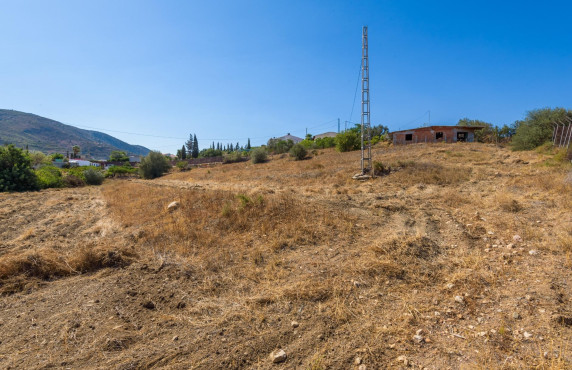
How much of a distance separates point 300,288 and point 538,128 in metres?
25.1

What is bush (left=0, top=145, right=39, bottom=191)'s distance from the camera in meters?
17.1

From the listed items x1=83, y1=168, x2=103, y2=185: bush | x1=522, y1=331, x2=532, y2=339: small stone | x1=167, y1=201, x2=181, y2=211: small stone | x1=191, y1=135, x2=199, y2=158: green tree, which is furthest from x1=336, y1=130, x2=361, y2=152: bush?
x1=191, y1=135, x2=199, y2=158: green tree

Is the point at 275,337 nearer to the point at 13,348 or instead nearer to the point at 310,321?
the point at 310,321

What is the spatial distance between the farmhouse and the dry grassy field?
2823cm

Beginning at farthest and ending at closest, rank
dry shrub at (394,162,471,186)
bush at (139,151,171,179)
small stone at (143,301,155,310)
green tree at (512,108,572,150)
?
bush at (139,151,171,179)
green tree at (512,108,572,150)
dry shrub at (394,162,471,186)
small stone at (143,301,155,310)

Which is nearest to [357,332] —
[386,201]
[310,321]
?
[310,321]

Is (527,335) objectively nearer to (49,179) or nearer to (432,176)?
(432,176)

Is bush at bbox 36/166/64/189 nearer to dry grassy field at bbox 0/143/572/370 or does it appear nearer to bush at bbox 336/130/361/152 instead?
dry grassy field at bbox 0/143/572/370

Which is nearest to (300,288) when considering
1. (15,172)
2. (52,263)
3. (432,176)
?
(52,263)

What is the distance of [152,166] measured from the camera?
33906mm

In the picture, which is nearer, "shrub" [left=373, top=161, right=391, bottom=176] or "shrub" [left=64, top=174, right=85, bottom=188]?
"shrub" [left=373, top=161, right=391, bottom=176]

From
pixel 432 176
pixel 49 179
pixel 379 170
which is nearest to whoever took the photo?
pixel 432 176

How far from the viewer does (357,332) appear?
271 cm

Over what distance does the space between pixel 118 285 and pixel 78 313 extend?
26.7 inches
